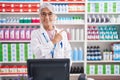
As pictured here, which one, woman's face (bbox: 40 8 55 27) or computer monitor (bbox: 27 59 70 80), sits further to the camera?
woman's face (bbox: 40 8 55 27)

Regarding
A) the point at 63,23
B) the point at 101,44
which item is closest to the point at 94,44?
the point at 101,44

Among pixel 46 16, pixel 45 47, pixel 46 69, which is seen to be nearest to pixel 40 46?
pixel 45 47

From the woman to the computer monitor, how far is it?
0.80 metres

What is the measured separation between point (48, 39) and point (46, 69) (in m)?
0.91

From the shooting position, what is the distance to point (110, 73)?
494cm

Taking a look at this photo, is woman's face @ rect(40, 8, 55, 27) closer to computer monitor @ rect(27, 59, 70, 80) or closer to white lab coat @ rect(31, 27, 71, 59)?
white lab coat @ rect(31, 27, 71, 59)

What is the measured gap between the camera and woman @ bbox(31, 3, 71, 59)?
261cm

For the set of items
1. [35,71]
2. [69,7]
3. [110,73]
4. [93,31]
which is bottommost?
[110,73]

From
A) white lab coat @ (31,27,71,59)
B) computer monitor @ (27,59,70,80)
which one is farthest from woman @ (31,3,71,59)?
computer monitor @ (27,59,70,80)

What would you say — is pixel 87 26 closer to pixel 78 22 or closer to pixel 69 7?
pixel 78 22

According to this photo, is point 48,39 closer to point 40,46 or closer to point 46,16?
point 40,46

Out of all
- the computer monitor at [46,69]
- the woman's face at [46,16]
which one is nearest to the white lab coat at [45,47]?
the woman's face at [46,16]

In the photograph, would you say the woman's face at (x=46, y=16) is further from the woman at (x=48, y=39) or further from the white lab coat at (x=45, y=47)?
the white lab coat at (x=45, y=47)

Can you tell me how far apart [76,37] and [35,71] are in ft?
10.2
